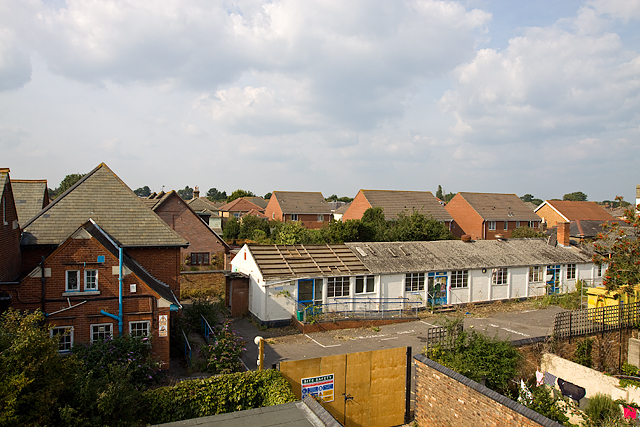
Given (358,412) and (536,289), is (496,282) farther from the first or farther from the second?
(358,412)

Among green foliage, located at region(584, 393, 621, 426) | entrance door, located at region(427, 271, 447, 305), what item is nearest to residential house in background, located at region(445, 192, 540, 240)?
Result: entrance door, located at region(427, 271, 447, 305)

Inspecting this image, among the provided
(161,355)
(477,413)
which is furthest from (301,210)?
(477,413)

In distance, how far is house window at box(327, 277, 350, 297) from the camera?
23.1 metres

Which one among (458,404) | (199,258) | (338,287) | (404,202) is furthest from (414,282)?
(404,202)

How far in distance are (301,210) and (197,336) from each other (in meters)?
46.6

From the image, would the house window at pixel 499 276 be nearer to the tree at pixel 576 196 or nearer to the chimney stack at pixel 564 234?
the chimney stack at pixel 564 234

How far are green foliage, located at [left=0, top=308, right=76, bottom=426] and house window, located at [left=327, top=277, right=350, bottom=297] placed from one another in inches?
593

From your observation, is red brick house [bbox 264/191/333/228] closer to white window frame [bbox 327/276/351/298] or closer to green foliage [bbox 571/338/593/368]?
white window frame [bbox 327/276/351/298]

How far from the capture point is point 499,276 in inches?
1103

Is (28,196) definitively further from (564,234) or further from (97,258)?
(564,234)

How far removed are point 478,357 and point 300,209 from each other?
5419 cm

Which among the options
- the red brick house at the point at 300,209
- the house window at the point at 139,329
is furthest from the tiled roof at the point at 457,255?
the red brick house at the point at 300,209

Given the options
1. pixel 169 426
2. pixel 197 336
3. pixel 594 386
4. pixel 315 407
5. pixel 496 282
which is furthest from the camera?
pixel 496 282

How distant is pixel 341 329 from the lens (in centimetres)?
2200
